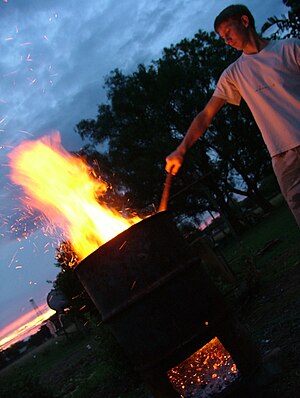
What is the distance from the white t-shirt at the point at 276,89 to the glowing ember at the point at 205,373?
206 centimetres

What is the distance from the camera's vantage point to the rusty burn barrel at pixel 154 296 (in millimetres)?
2910

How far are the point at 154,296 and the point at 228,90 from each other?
5.21 feet

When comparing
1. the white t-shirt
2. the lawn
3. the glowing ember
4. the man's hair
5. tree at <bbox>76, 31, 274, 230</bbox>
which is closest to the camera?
the white t-shirt

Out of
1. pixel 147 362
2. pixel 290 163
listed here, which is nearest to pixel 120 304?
pixel 147 362

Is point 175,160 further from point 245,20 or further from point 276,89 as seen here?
point 245,20

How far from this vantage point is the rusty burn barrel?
291cm

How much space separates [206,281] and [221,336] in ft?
1.34

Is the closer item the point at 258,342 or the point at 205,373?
the point at 205,373

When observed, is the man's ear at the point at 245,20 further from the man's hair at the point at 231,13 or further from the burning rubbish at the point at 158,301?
the burning rubbish at the point at 158,301

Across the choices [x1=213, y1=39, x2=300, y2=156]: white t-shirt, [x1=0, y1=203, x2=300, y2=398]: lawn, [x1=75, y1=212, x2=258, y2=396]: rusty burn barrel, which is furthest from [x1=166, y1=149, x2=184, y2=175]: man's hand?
[x1=0, y1=203, x2=300, y2=398]: lawn

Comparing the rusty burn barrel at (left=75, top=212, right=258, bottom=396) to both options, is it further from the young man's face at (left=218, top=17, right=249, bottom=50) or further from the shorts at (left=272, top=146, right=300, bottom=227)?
the young man's face at (left=218, top=17, right=249, bottom=50)

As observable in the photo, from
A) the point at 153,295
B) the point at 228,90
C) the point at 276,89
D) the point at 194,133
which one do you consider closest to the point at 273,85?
the point at 276,89

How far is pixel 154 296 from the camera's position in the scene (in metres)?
2.92

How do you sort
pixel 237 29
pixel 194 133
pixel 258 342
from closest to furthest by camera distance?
pixel 237 29 → pixel 194 133 → pixel 258 342
